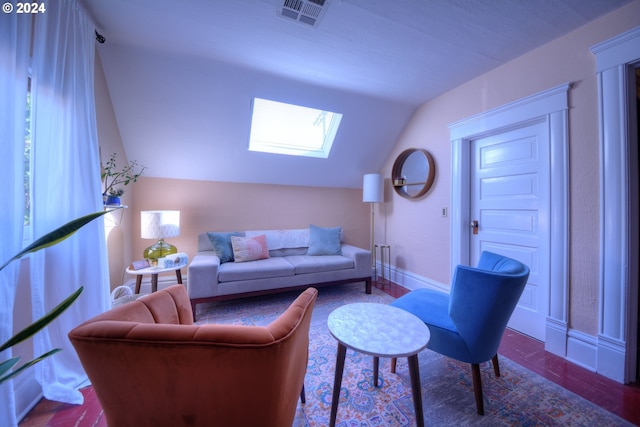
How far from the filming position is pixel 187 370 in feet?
2.20

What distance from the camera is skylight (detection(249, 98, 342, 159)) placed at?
3037 mm

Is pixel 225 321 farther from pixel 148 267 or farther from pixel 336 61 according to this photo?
pixel 336 61

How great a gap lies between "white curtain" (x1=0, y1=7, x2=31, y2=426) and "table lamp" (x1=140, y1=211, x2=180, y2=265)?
1283 mm

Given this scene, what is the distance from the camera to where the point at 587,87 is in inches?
66.6

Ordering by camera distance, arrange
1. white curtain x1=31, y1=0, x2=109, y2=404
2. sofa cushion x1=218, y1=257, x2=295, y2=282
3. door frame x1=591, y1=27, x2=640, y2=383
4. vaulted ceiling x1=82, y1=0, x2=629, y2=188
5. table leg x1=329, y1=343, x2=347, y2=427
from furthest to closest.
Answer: sofa cushion x1=218, y1=257, x2=295, y2=282, vaulted ceiling x1=82, y1=0, x2=629, y2=188, door frame x1=591, y1=27, x2=640, y2=383, white curtain x1=31, y1=0, x2=109, y2=404, table leg x1=329, y1=343, x2=347, y2=427

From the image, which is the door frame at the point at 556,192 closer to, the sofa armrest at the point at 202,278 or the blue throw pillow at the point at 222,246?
the sofa armrest at the point at 202,278

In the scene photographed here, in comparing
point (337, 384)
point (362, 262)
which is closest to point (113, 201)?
point (337, 384)

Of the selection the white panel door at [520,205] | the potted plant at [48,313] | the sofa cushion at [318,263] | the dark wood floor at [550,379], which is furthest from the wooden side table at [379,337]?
the white panel door at [520,205]

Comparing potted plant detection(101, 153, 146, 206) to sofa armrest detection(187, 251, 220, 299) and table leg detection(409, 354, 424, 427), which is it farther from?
table leg detection(409, 354, 424, 427)

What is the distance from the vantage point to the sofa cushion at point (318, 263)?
2.81 metres

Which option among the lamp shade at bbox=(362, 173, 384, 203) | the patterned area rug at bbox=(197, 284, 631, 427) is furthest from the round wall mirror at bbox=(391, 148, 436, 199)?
Answer: the patterned area rug at bbox=(197, 284, 631, 427)

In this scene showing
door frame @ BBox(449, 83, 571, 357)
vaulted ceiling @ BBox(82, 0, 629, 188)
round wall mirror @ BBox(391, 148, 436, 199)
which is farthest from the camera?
round wall mirror @ BBox(391, 148, 436, 199)

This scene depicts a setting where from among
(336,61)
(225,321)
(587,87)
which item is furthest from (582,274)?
(225,321)

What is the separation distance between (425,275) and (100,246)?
Answer: 3237 mm
